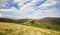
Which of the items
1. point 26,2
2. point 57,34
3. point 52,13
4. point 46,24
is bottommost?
point 57,34

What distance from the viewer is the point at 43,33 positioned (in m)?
2.71

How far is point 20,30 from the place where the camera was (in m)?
2.81

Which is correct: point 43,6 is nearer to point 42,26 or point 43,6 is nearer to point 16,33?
point 42,26

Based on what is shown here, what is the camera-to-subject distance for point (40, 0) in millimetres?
2918

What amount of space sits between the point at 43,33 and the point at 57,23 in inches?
14.0

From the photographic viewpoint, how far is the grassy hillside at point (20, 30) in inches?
107

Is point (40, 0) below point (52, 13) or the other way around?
the other way around

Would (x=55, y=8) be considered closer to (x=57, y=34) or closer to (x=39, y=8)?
(x=39, y=8)

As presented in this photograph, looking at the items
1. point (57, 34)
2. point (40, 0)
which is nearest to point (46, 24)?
point (57, 34)

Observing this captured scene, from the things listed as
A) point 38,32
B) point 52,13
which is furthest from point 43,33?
point 52,13

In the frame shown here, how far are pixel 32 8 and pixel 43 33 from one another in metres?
0.57

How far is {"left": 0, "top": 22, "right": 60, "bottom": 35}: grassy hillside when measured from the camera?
8.91 feet

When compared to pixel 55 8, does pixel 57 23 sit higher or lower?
lower

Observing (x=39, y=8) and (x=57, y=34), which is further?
(x=39, y=8)
